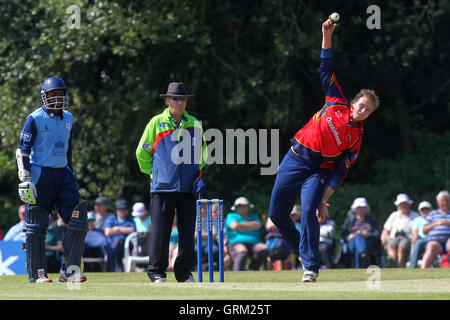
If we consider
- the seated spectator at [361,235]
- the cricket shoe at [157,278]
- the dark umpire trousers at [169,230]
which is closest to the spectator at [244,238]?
the seated spectator at [361,235]

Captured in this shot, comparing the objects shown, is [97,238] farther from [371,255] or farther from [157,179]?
[157,179]

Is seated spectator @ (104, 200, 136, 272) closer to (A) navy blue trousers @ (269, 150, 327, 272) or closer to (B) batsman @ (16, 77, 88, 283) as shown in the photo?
(B) batsman @ (16, 77, 88, 283)

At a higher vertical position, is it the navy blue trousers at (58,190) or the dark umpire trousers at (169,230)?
the navy blue trousers at (58,190)

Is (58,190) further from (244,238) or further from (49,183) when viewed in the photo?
(244,238)

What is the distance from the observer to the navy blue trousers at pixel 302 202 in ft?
33.6

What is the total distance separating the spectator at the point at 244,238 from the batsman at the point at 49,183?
6425 millimetres

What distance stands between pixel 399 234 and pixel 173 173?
818 cm

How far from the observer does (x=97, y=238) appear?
1734 centimetres

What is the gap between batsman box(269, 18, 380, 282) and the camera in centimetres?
1022

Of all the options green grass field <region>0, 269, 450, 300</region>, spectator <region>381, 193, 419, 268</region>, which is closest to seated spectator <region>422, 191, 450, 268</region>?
spectator <region>381, 193, 419, 268</region>

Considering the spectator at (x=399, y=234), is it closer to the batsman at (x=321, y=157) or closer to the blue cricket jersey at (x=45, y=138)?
the batsman at (x=321, y=157)

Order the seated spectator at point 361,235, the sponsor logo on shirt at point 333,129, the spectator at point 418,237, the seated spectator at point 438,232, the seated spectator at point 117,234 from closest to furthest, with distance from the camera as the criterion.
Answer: the sponsor logo on shirt at point 333,129
the seated spectator at point 438,232
the spectator at point 418,237
the seated spectator at point 361,235
the seated spectator at point 117,234

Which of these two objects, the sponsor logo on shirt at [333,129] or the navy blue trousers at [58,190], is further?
the navy blue trousers at [58,190]
